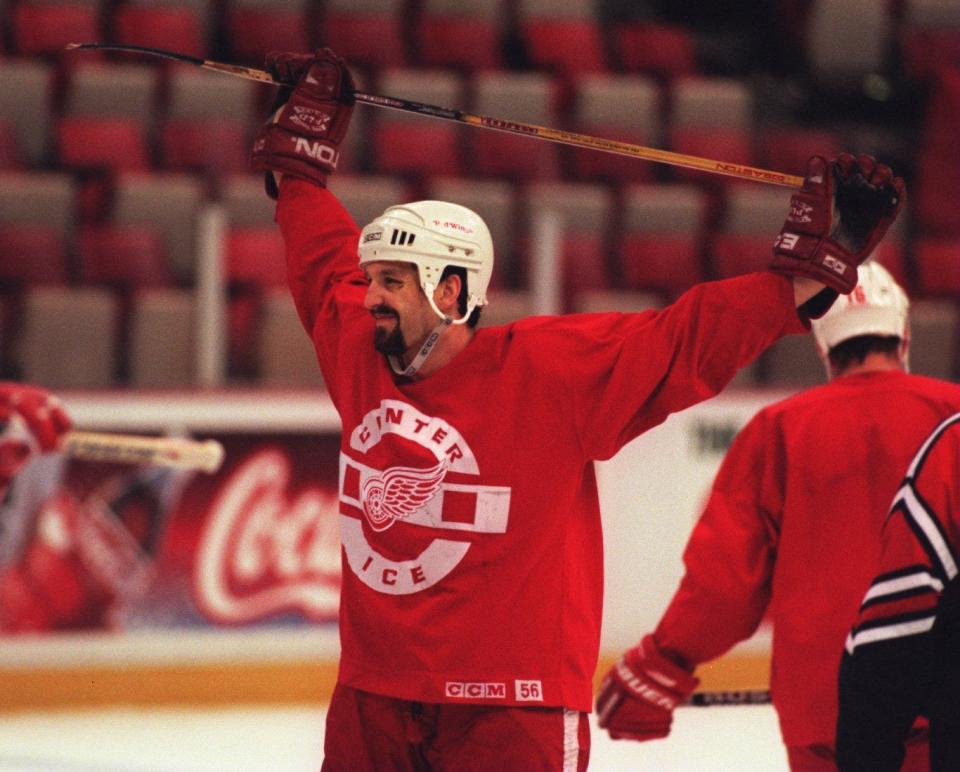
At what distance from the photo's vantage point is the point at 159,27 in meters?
8.06

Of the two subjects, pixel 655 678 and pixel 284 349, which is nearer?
pixel 655 678

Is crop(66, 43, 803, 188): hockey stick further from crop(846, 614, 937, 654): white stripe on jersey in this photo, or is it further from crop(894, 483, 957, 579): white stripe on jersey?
crop(846, 614, 937, 654): white stripe on jersey

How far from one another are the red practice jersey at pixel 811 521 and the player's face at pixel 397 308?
74 centimetres

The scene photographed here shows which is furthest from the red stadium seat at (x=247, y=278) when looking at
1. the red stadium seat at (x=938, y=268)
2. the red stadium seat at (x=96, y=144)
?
the red stadium seat at (x=938, y=268)

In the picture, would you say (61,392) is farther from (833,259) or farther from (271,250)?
(833,259)

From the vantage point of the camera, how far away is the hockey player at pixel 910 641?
196 cm

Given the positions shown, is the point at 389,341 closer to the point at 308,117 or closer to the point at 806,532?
the point at 308,117

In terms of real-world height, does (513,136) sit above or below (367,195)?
above

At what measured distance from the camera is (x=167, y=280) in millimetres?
6730

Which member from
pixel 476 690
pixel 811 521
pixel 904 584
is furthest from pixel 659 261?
pixel 904 584

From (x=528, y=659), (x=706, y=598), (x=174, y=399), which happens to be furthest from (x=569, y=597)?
(x=174, y=399)

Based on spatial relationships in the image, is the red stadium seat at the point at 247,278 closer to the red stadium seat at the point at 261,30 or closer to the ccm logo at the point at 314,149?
the red stadium seat at the point at 261,30

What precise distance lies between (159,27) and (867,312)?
5954 mm

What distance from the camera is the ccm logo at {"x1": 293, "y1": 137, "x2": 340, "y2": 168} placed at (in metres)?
→ 2.82
